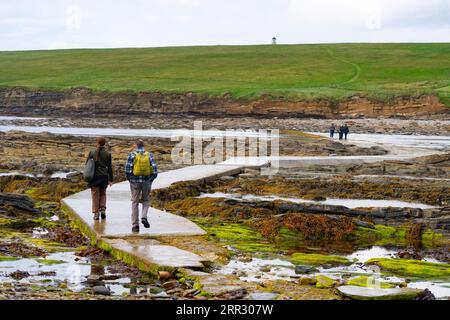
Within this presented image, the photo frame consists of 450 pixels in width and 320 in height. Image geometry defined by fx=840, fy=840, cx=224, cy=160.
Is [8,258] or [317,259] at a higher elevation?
[8,258]

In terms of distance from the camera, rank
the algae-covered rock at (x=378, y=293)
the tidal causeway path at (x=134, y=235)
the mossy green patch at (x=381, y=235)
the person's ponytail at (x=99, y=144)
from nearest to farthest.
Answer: the algae-covered rock at (x=378, y=293) → the tidal causeway path at (x=134, y=235) → the person's ponytail at (x=99, y=144) → the mossy green patch at (x=381, y=235)

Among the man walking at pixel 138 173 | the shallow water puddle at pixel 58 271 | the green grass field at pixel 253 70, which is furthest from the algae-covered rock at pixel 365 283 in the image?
the green grass field at pixel 253 70

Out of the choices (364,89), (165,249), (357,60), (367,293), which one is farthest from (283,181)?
(357,60)

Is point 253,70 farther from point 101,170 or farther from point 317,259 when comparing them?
point 317,259

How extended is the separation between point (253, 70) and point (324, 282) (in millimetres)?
117488

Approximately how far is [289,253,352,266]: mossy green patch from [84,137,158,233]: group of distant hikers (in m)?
3.21

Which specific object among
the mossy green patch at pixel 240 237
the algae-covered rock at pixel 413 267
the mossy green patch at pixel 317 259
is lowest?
the mossy green patch at pixel 240 237

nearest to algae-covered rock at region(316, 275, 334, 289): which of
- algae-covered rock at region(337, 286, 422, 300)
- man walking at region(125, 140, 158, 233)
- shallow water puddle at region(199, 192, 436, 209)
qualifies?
algae-covered rock at region(337, 286, 422, 300)

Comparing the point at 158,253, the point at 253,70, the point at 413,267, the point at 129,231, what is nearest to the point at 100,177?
the point at 129,231

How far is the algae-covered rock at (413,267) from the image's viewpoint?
14.2m

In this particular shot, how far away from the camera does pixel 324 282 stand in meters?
12.8

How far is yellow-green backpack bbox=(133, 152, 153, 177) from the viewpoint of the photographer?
16484 mm

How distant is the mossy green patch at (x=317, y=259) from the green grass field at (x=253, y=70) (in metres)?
79.7

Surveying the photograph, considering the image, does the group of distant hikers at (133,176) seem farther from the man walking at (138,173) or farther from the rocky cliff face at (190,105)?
the rocky cliff face at (190,105)
